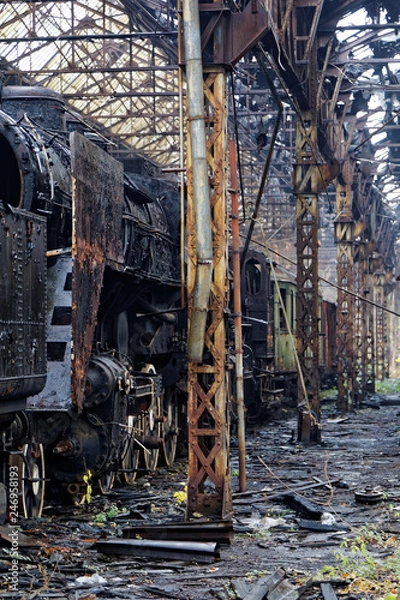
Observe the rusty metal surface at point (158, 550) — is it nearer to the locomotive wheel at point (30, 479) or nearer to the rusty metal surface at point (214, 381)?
the locomotive wheel at point (30, 479)

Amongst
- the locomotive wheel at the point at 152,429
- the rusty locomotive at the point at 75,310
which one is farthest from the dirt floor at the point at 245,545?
the rusty locomotive at the point at 75,310

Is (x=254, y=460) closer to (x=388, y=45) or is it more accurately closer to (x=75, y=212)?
(x=75, y=212)

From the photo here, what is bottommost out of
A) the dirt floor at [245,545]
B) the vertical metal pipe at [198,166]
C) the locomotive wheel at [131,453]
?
the dirt floor at [245,545]

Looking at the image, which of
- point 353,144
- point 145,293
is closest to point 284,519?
point 145,293

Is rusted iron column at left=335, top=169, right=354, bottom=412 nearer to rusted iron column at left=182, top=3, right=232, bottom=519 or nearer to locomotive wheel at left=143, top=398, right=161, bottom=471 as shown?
locomotive wheel at left=143, top=398, right=161, bottom=471

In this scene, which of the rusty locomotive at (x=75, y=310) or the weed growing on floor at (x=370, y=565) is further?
the rusty locomotive at (x=75, y=310)

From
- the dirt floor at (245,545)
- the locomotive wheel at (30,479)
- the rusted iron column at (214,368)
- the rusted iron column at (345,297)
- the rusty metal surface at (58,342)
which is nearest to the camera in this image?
the dirt floor at (245,545)

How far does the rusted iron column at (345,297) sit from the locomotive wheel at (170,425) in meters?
9.76

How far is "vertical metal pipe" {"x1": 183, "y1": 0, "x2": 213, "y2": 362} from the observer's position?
882 centimetres

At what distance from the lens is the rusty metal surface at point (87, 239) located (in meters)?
9.27

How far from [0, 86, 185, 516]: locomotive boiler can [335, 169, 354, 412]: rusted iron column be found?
12.2 meters

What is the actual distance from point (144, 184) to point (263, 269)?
683 centimetres

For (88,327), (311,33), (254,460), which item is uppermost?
(311,33)

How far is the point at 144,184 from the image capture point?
15.3 m
